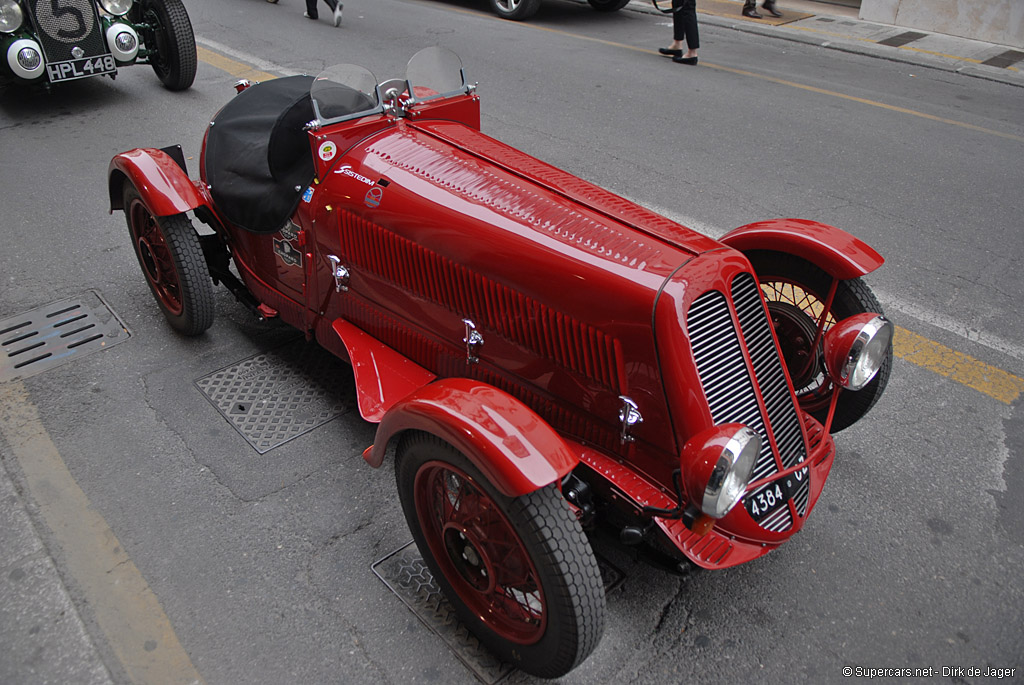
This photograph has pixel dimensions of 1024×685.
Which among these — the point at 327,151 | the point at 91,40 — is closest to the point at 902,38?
the point at 91,40

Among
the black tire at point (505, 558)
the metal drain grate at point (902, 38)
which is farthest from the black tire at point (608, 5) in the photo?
the black tire at point (505, 558)

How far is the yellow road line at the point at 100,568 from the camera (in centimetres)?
252

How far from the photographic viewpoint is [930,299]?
4.60 meters

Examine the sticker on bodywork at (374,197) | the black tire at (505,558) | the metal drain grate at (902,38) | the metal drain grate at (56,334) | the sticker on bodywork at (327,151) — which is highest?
the sticker on bodywork at (327,151)

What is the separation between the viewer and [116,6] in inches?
274

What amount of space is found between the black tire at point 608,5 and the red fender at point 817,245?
9371mm

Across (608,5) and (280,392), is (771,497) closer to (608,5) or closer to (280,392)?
(280,392)

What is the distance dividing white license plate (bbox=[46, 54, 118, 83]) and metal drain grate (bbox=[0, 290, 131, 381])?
3488 mm

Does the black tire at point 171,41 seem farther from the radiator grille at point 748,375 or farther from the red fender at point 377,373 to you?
the radiator grille at point 748,375

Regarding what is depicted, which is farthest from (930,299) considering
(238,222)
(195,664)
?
(195,664)

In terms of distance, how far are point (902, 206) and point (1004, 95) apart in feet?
13.7

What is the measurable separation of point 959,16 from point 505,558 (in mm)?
11905

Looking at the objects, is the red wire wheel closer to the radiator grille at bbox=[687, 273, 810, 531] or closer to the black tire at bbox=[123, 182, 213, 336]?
the radiator grille at bbox=[687, 273, 810, 531]

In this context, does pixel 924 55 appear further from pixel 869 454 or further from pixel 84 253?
pixel 84 253
